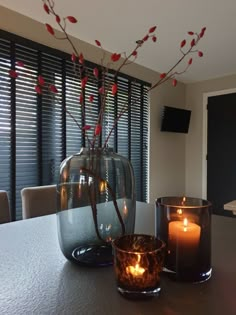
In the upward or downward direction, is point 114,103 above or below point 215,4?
below

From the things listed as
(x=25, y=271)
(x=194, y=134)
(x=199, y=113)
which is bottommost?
(x=25, y=271)

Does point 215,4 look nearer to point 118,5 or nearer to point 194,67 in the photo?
point 118,5

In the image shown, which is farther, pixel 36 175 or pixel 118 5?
pixel 36 175

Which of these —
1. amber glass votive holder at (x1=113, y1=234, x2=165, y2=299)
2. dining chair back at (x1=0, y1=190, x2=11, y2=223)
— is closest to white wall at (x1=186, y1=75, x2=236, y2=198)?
dining chair back at (x1=0, y1=190, x2=11, y2=223)

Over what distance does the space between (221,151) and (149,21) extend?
2.55 m

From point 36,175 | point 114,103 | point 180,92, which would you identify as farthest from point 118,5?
point 180,92

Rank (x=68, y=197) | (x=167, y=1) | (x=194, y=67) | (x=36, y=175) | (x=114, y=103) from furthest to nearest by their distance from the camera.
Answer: (x=194, y=67), (x=114, y=103), (x=36, y=175), (x=167, y=1), (x=68, y=197)

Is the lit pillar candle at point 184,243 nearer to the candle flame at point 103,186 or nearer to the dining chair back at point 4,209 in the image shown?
the candle flame at point 103,186

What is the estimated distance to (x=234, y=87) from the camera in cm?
422

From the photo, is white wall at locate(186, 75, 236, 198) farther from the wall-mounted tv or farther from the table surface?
the table surface

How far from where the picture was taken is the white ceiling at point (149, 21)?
7.56 feet

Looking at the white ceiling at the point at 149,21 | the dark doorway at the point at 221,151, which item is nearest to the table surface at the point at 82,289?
the white ceiling at the point at 149,21

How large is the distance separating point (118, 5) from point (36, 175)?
5.75 feet

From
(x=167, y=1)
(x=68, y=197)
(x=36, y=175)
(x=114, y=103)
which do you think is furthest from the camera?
(x=114, y=103)
